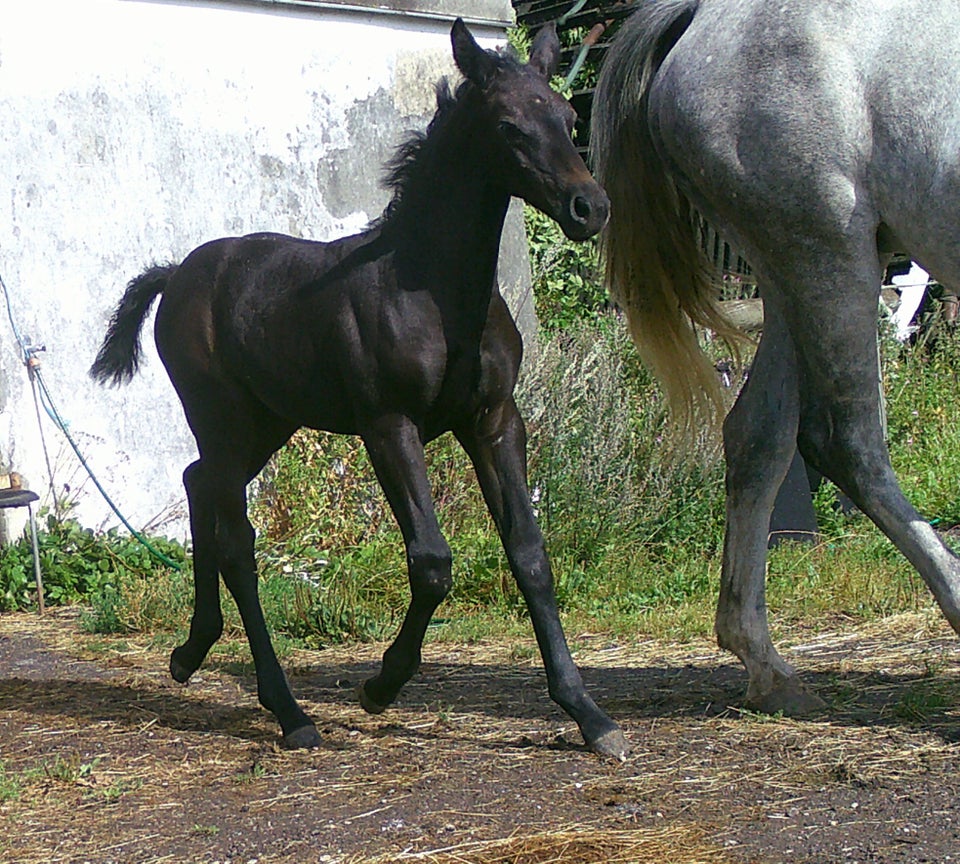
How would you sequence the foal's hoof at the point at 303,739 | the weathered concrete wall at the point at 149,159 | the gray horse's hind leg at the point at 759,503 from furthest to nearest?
the weathered concrete wall at the point at 149,159
the gray horse's hind leg at the point at 759,503
the foal's hoof at the point at 303,739

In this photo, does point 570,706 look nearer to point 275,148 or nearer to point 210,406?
point 210,406

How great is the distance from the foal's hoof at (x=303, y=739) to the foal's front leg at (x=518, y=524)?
76cm

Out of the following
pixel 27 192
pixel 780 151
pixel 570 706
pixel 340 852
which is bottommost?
pixel 340 852

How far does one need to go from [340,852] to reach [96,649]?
307 centimetres

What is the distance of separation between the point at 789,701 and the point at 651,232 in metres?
1.59

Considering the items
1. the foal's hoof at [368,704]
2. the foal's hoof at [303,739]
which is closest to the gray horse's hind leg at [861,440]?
the foal's hoof at [368,704]

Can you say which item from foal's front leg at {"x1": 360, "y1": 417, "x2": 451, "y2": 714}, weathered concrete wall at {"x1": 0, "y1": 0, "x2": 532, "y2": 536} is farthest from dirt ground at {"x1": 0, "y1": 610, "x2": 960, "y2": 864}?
weathered concrete wall at {"x1": 0, "y1": 0, "x2": 532, "y2": 536}

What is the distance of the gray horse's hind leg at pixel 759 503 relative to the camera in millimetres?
4363

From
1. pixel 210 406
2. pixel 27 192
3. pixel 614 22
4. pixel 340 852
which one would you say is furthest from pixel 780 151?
pixel 614 22

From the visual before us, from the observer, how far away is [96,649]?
19.9ft

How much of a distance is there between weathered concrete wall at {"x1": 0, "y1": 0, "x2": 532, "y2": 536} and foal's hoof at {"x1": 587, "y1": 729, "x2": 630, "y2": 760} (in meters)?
4.33

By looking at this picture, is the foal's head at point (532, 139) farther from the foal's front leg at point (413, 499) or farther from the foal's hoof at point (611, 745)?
the foal's hoof at point (611, 745)

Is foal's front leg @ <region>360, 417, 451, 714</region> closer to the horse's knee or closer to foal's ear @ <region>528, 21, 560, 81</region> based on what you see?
the horse's knee

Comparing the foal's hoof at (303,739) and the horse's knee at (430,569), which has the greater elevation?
the horse's knee at (430,569)
